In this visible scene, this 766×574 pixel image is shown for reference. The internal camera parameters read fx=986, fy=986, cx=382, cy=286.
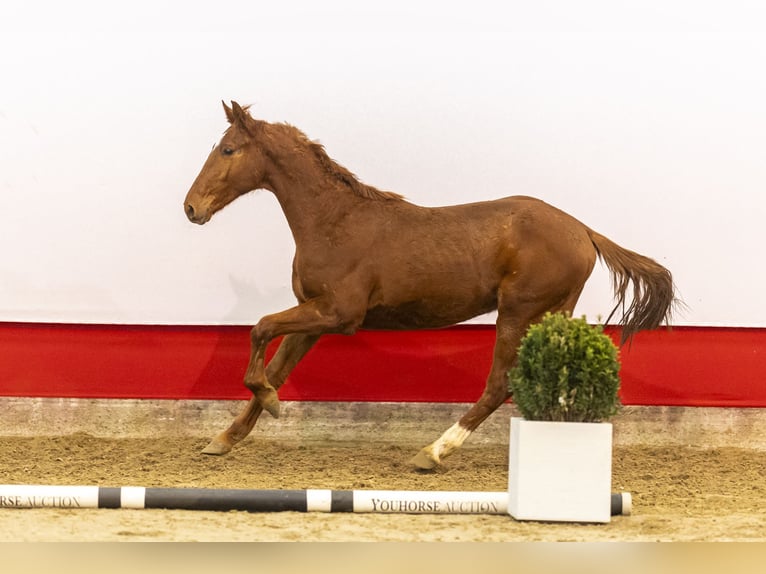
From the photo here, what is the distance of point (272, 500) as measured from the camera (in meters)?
3.98

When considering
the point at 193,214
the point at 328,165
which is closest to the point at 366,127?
the point at 328,165

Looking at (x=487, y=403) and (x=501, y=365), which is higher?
(x=501, y=365)

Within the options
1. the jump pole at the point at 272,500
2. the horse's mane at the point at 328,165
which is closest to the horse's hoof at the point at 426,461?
the jump pole at the point at 272,500

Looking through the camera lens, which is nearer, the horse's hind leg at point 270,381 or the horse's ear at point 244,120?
the horse's ear at point 244,120

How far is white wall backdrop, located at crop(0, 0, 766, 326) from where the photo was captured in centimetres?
606

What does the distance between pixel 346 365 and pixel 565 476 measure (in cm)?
252

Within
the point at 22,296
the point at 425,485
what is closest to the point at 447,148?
the point at 425,485

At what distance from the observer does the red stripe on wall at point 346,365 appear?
614 cm

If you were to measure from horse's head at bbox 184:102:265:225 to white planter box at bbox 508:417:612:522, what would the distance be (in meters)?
2.36

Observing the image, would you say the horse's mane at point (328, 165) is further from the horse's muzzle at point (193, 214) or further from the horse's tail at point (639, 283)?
the horse's tail at point (639, 283)

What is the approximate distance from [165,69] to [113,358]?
5.98 ft

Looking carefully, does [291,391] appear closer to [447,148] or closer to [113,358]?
[113,358]

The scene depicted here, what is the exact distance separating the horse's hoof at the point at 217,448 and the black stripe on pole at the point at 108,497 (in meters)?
1.59

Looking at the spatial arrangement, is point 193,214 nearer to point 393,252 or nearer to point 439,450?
point 393,252
